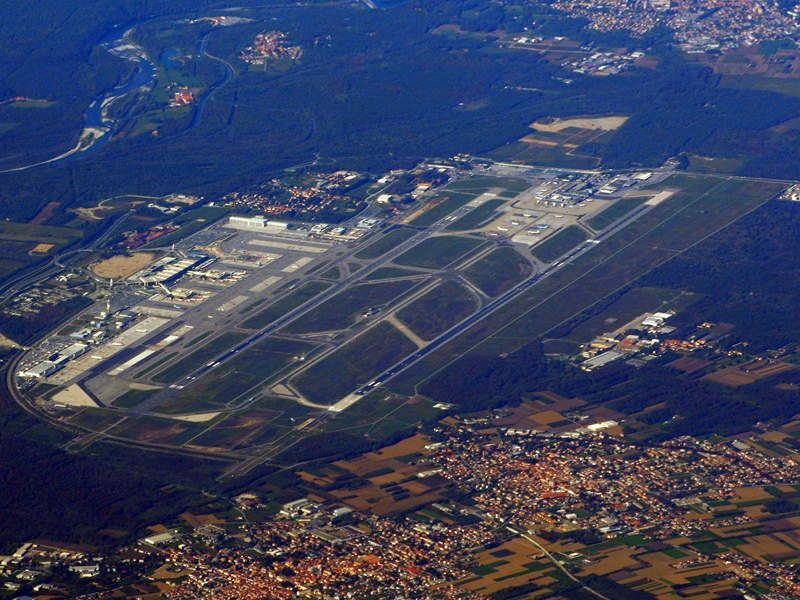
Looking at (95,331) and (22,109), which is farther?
(22,109)

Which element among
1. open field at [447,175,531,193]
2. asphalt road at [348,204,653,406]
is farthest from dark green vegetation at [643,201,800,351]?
open field at [447,175,531,193]

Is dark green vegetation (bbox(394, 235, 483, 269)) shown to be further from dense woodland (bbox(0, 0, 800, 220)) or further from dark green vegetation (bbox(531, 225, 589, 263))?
dense woodland (bbox(0, 0, 800, 220))

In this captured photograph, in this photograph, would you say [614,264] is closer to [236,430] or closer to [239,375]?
[239,375]

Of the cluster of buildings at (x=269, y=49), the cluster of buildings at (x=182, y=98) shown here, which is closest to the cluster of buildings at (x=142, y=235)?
the cluster of buildings at (x=182, y=98)

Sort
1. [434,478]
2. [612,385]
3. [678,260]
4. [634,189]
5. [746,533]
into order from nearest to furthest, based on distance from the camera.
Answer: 1. [746,533]
2. [434,478]
3. [612,385]
4. [678,260]
5. [634,189]

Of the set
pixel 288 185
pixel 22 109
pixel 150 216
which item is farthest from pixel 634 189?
pixel 22 109

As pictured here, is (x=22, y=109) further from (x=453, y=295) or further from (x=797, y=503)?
(x=797, y=503)

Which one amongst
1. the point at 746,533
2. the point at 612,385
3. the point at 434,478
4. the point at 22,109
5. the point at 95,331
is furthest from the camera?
the point at 22,109

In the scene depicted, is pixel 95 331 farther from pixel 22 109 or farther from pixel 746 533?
pixel 22 109
